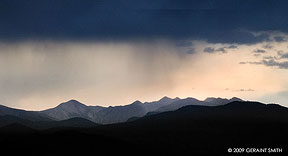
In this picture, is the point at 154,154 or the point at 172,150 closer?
the point at 154,154

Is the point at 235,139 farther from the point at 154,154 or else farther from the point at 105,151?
the point at 105,151

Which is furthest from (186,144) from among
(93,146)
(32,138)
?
(32,138)

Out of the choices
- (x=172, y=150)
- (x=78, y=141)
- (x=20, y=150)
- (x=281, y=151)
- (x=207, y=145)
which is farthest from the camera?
(x=207, y=145)

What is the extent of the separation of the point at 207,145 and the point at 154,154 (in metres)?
59.0

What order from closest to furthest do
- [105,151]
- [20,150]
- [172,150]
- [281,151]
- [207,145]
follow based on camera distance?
[20,150] → [105,151] → [281,151] → [172,150] → [207,145]

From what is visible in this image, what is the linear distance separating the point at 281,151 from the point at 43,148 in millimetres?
100012

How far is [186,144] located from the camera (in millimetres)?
195250

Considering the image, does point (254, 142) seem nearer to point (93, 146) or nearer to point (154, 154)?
point (154, 154)

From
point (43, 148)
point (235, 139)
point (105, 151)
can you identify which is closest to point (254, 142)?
point (235, 139)

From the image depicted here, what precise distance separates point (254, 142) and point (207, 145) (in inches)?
1020

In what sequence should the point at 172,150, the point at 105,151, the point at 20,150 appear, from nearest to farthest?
the point at 20,150 < the point at 105,151 < the point at 172,150

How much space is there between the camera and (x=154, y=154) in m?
139

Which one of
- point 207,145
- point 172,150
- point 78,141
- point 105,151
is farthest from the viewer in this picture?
point 207,145

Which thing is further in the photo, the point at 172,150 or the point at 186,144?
the point at 186,144
